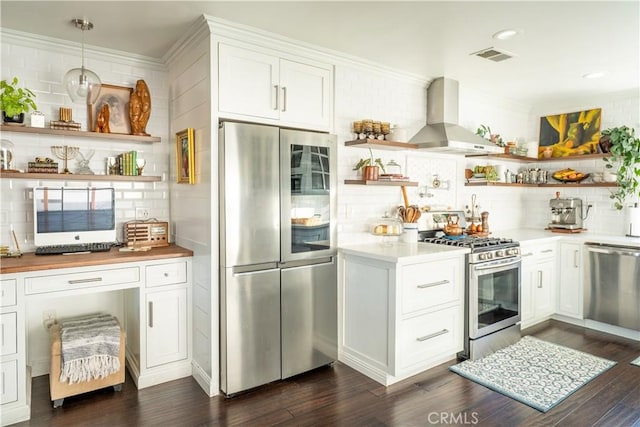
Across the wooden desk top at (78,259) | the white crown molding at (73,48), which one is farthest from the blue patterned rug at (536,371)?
the white crown molding at (73,48)

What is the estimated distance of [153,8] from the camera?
243cm

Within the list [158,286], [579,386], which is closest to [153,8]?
[158,286]

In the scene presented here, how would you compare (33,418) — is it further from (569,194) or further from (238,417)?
(569,194)

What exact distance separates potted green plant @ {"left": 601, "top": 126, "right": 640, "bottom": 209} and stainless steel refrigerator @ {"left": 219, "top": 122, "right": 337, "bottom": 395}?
3345mm

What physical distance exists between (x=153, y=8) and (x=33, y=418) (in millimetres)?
2662

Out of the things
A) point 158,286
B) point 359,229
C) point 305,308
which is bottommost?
point 305,308

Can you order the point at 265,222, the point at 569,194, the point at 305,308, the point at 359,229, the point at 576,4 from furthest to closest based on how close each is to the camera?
1. the point at 569,194
2. the point at 359,229
3. the point at 305,308
4. the point at 265,222
5. the point at 576,4

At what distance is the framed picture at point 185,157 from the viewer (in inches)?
114

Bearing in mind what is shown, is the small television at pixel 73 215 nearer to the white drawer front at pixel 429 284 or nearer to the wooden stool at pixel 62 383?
the wooden stool at pixel 62 383

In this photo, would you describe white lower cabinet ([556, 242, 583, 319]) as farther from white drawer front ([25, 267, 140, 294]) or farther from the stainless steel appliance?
white drawer front ([25, 267, 140, 294])

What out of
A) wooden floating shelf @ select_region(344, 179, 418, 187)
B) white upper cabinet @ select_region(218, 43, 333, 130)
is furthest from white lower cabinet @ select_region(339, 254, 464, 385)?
white upper cabinet @ select_region(218, 43, 333, 130)

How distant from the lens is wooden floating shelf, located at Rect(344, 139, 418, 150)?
3.32m

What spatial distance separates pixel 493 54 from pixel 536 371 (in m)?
2.58

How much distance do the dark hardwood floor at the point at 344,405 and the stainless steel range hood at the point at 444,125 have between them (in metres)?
2.05
